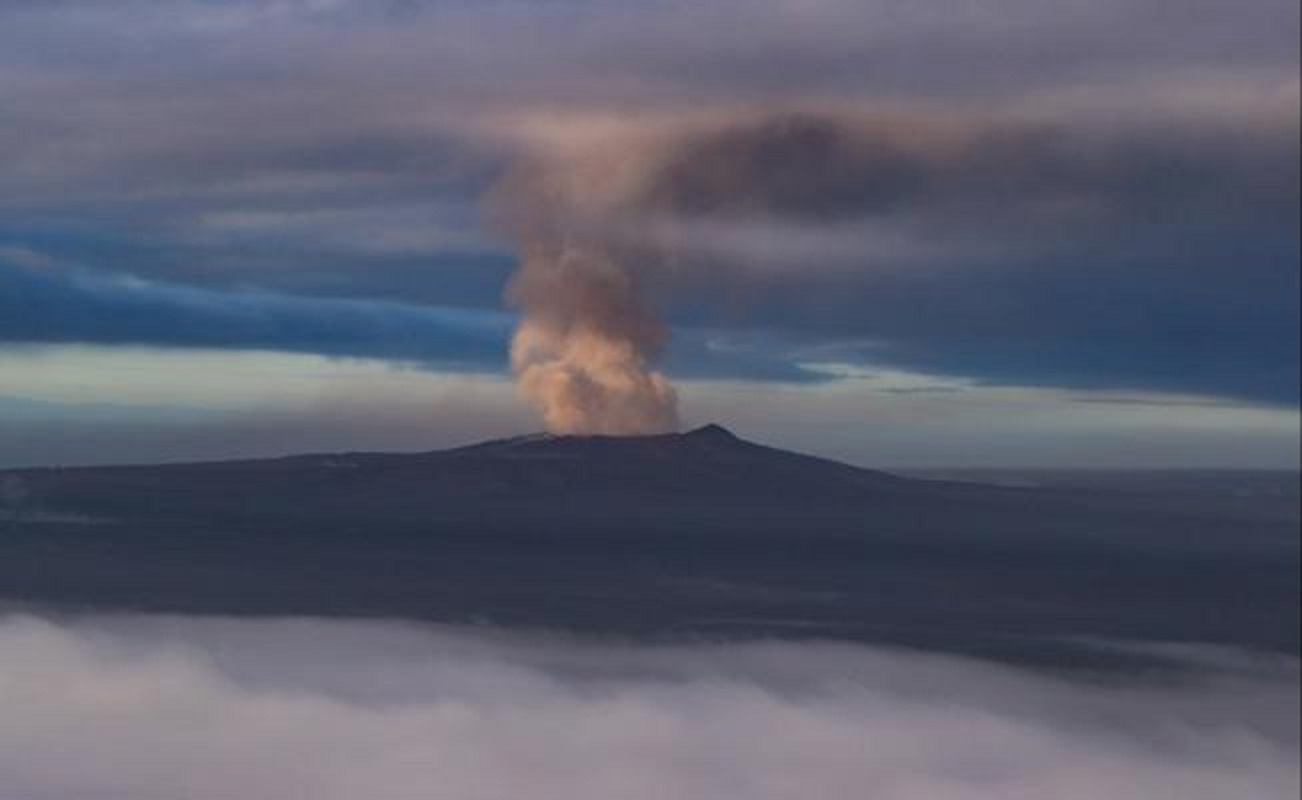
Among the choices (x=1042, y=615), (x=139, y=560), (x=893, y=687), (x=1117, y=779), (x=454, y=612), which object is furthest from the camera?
(x=139, y=560)

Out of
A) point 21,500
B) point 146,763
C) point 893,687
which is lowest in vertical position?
point 146,763

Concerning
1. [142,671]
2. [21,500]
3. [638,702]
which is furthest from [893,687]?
[21,500]

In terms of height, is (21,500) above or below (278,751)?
above

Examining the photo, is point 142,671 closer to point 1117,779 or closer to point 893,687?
point 893,687

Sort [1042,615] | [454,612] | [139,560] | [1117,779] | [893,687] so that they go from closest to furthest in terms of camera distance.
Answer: [1117,779]
[893,687]
[1042,615]
[454,612]
[139,560]

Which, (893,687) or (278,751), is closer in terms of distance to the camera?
(893,687)

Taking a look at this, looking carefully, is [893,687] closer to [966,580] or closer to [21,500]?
[966,580]

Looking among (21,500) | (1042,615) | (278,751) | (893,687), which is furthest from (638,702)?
(21,500)
